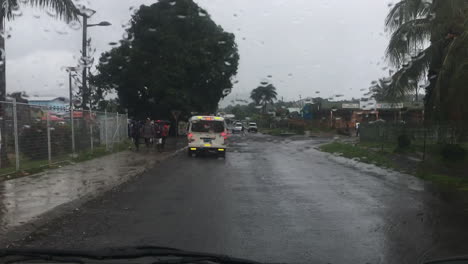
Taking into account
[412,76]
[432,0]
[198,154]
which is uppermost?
[432,0]

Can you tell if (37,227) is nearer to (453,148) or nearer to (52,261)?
(52,261)

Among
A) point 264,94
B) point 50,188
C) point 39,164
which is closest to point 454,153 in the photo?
point 50,188

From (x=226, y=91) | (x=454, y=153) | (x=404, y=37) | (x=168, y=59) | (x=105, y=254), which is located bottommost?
(x=454, y=153)

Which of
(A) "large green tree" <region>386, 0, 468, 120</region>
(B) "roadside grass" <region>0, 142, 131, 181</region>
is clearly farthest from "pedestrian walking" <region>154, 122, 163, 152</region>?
(A) "large green tree" <region>386, 0, 468, 120</region>

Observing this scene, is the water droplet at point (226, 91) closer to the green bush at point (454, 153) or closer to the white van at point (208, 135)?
the white van at point (208, 135)

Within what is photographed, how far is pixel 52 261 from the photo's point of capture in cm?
392

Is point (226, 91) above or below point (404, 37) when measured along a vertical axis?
below

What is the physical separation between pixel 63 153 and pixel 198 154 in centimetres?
743

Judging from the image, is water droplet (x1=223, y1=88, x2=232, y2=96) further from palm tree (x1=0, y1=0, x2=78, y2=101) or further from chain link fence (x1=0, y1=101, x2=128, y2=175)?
palm tree (x1=0, y1=0, x2=78, y2=101)

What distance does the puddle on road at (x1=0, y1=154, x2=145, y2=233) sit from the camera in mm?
7582

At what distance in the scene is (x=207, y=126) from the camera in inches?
825

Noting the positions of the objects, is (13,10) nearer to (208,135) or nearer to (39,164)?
(39,164)

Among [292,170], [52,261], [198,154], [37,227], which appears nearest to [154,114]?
[198,154]

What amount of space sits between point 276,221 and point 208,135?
1369cm
